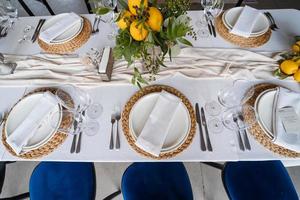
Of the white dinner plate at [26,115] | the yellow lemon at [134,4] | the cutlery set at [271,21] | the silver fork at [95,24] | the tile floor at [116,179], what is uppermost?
the yellow lemon at [134,4]

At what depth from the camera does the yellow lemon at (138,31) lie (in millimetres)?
657

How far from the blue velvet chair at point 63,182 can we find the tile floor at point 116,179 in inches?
17.5

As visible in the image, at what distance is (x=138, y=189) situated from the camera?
3.46 feet

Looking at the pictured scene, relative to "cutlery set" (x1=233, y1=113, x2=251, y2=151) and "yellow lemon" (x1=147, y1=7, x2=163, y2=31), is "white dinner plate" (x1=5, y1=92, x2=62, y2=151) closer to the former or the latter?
"yellow lemon" (x1=147, y1=7, x2=163, y2=31)

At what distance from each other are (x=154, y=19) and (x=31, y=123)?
62 cm

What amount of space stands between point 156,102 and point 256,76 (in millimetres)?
461

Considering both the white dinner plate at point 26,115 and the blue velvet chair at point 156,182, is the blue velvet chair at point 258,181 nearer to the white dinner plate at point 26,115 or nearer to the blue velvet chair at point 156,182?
the blue velvet chair at point 156,182

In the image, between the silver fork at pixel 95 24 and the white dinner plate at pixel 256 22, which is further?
the silver fork at pixel 95 24

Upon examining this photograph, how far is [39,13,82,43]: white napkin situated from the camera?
1063 millimetres

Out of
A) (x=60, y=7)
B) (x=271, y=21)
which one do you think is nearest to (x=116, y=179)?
(x=271, y=21)

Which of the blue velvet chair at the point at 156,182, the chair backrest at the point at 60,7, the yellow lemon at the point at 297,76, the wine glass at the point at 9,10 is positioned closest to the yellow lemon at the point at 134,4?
the yellow lemon at the point at 297,76

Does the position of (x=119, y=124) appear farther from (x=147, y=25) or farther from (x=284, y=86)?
(x=284, y=86)

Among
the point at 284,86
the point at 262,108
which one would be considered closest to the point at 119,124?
the point at 262,108

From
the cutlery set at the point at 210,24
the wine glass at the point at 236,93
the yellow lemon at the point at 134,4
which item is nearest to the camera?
the yellow lemon at the point at 134,4
